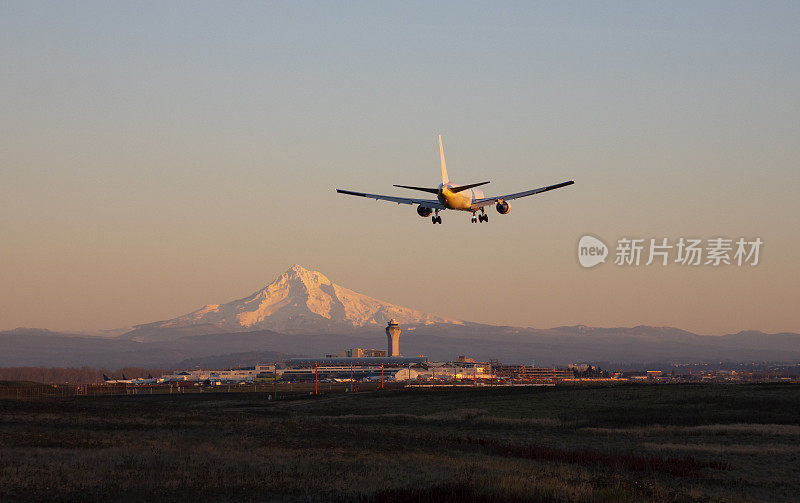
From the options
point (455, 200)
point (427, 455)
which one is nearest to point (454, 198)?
point (455, 200)

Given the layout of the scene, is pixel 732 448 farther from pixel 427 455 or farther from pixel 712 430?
pixel 427 455

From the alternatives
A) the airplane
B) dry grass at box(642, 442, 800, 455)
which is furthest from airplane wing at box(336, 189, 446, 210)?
dry grass at box(642, 442, 800, 455)

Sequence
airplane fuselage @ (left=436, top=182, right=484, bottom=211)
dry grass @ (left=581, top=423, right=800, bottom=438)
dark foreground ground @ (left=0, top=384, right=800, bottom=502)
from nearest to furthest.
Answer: dark foreground ground @ (left=0, top=384, right=800, bottom=502), dry grass @ (left=581, top=423, right=800, bottom=438), airplane fuselage @ (left=436, top=182, right=484, bottom=211)

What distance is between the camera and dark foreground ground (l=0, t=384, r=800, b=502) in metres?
36.1

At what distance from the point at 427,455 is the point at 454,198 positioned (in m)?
25.7

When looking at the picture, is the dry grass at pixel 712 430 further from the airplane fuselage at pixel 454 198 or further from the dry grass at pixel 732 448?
the airplane fuselage at pixel 454 198

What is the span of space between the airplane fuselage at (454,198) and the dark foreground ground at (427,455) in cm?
1761

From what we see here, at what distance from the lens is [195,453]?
50.0 m

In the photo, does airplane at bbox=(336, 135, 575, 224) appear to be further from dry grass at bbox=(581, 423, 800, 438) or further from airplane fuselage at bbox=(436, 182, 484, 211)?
dry grass at bbox=(581, 423, 800, 438)

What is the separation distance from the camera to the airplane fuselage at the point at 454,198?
7019 centimetres

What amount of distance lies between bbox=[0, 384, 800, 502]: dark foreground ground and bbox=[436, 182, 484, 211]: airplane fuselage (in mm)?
17605

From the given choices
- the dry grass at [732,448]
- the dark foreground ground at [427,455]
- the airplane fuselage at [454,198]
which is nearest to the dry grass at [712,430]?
the dark foreground ground at [427,455]

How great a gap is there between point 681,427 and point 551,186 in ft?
71.2

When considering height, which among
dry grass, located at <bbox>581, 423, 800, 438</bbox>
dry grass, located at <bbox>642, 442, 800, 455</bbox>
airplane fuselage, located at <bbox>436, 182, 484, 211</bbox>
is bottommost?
dry grass, located at <bbox>642, 442, 800, 455</bbox>
